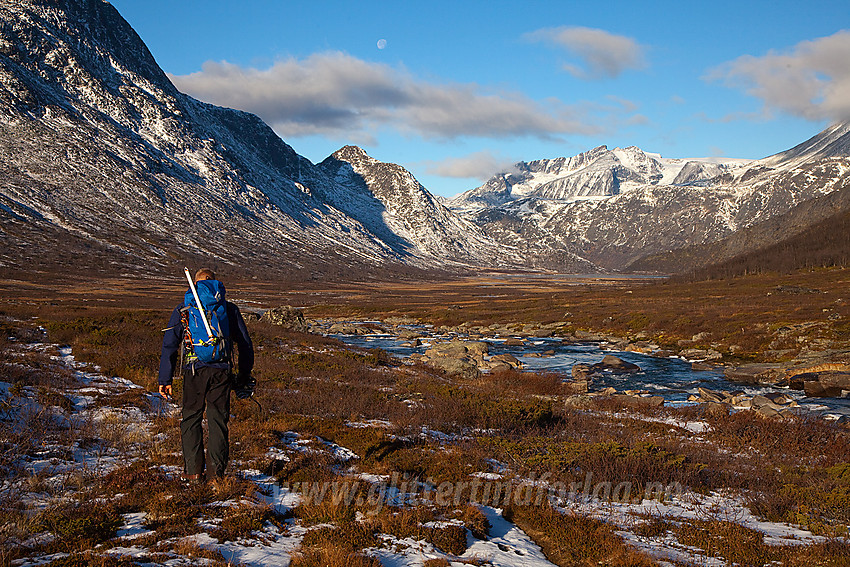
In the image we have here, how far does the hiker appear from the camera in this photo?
797 centimetres

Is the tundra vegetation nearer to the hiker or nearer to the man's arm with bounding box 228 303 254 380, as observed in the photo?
the hiker

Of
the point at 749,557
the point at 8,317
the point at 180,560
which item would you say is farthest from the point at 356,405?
the point at 8,317

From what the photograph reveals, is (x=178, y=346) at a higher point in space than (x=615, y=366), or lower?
higher

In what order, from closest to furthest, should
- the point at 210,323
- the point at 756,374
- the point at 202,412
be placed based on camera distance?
the point at 202,412 → the point at 210,323 → the point at 756,374

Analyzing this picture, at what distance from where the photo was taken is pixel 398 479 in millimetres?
9180

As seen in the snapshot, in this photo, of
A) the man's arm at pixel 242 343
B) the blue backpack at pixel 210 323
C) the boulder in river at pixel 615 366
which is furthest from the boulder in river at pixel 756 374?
the blue backpack at pixel 210 323

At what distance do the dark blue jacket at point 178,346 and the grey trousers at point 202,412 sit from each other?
193 millimetres

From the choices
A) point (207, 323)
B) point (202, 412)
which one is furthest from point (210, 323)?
point (202, 412)

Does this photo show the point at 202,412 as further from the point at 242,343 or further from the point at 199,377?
the point at 242,343

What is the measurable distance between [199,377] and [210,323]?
2.86 ft

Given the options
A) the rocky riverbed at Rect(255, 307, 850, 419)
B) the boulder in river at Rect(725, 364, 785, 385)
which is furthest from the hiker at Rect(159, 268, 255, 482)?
the boulder in river at Rect(725, 364, 785, 385)

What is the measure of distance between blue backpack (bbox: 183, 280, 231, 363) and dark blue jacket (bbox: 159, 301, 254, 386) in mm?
120

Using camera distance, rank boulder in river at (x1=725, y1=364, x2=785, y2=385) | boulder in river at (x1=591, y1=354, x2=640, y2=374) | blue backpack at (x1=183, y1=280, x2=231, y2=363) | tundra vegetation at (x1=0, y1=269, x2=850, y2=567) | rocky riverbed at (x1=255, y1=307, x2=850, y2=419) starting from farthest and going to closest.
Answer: boulder in river at (x1=591, y1=354, x2=640, y2=374), boulder in river at (x1=725, y1=364, x2=785, y2=385), rocky riverbed at (x1=255, y1=307, x2=850, y2=419), blue backpack at (x1=183, y1=280, x2=231, y2=363), tundra vegetation at (x1=0, y1=269, x2=850, y2=567)

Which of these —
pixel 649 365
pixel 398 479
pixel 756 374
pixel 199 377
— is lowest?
pixel 649 365
